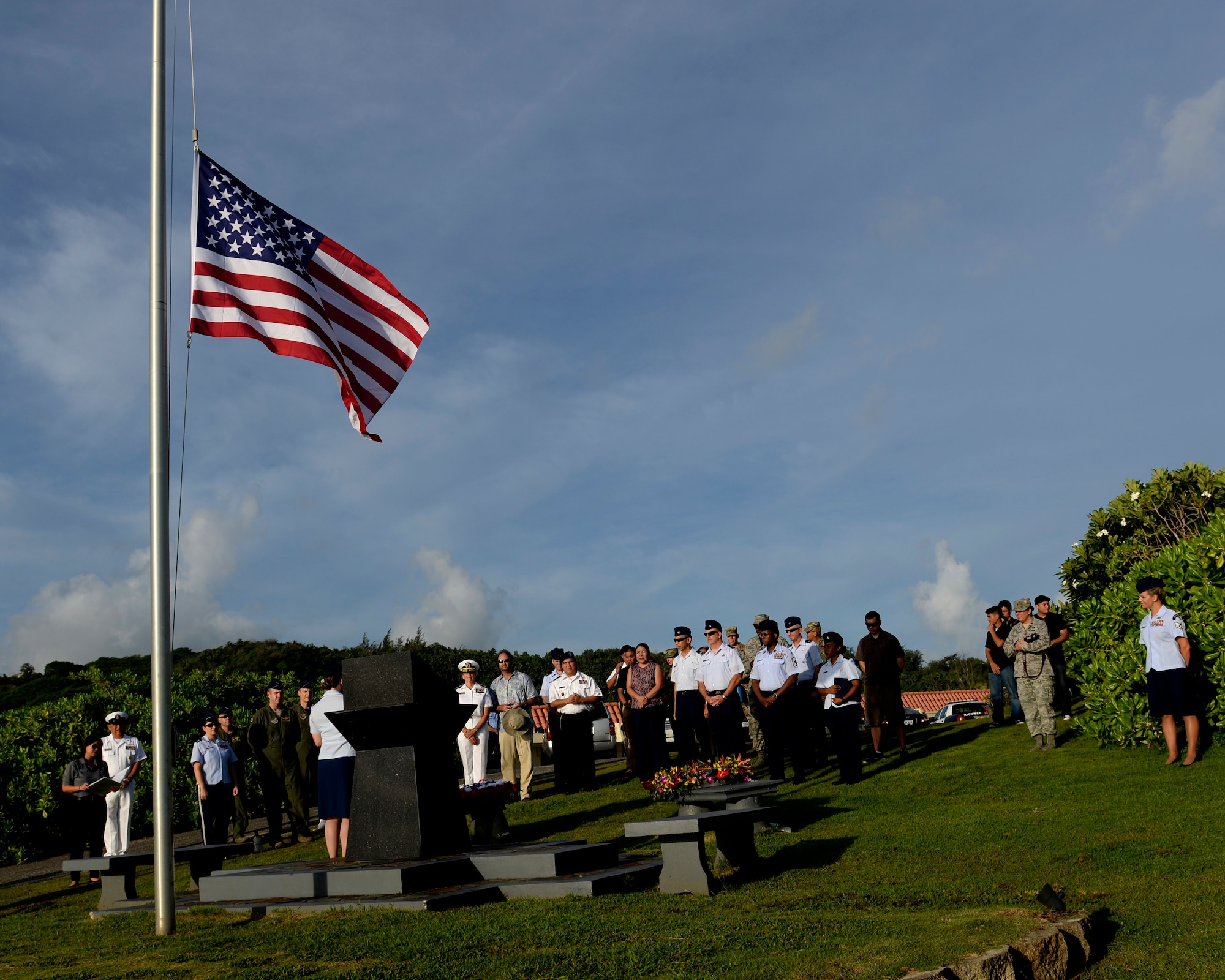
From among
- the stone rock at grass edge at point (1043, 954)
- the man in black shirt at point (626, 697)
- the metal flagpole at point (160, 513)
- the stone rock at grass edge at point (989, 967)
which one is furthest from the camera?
the man in black shirt at point (626, 697)

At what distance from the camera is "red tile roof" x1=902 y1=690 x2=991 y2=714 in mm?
59438

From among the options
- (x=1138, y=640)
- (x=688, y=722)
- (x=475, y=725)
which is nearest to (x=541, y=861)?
(x=475, y=725)

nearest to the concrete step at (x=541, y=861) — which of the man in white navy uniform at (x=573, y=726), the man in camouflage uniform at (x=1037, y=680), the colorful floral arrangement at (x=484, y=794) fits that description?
the colorful floral arrangement at (x=484, y=794)

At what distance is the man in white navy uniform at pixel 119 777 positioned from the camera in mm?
12789

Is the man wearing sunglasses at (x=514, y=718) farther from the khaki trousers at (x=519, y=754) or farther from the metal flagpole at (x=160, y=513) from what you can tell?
the metal flagpole at (x=160, y=513)

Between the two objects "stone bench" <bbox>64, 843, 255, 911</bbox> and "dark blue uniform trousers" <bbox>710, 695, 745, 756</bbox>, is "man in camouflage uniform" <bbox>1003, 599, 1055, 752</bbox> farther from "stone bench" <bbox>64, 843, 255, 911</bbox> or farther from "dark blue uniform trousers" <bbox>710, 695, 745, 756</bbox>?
"stone bench" <bbox>64, 843, 255, 911</bbox>

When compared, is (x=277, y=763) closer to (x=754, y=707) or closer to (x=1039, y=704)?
(x=754, y=707)

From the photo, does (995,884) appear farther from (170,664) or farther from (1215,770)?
(170,664)

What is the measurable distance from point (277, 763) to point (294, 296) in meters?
7.55

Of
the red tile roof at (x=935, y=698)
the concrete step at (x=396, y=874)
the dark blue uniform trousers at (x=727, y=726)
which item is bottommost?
the concrete step at (x=396, y=874)

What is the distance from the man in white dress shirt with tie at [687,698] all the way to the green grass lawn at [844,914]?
2.70 meters

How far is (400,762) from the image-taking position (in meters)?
8.99

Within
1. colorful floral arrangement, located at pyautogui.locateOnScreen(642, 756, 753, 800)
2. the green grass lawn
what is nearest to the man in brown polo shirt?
the green grass lawn

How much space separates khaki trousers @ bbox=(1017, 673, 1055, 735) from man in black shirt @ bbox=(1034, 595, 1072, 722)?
0.28 meters
